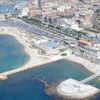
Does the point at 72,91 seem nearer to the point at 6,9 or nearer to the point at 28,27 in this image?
the point at 28,27

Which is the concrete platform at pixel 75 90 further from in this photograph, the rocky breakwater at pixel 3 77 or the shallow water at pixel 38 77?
the rocky breakwater at pixel 3 77

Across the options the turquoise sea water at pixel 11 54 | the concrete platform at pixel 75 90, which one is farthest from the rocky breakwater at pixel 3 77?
the concrete platform at pixel 75 90

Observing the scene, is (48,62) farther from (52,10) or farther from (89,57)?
(52,10)

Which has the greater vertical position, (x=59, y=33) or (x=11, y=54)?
(x=59, y=33)

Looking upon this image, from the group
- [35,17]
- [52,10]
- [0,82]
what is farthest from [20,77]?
[52,10]

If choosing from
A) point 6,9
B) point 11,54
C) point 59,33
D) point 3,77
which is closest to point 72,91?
point 3,77
